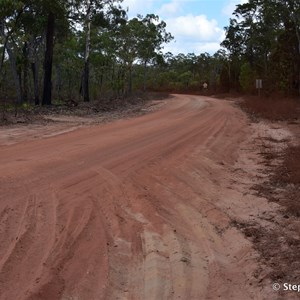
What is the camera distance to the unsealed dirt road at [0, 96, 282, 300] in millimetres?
4184

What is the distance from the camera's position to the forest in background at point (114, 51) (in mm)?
25703


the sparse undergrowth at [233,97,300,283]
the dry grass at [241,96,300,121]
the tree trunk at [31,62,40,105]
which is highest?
the tree trunk at [31,62,40,105]

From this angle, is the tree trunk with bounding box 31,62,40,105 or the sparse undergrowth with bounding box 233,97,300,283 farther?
the tree trunk with bounding box 31,62,40,105

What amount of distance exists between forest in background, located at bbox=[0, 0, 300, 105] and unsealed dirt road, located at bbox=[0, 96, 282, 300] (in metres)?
11.2

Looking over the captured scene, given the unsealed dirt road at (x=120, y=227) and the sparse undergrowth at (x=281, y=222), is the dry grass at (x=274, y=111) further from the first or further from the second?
the unsealed dirt road at (x=120, y=227)

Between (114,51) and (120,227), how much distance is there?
41168mm

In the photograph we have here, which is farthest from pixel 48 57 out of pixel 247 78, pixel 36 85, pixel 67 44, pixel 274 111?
pixel 247 78

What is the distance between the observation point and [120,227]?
5.56m

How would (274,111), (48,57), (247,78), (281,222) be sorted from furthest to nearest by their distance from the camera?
1. (247,78)
2. (48,57)
3. (274,111)
4. (281,222)

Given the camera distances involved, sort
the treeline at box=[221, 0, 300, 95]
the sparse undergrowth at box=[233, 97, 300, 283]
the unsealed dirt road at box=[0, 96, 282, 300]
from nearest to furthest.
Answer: the unsealed dirt road at box=[0, 96, 282, 300] < the sparse undergrowth at box=[233, 97, 300, 283] < the treeline at box=[221, 0, 300, 95]

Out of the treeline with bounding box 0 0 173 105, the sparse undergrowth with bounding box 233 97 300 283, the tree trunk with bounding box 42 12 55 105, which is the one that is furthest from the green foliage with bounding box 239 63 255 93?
the sparse undergrowth with bounding box 233 97 300 283

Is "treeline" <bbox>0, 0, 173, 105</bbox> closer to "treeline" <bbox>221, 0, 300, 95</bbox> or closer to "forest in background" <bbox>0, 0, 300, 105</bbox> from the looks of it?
"forest in background" <bbox>0, 0, 300, 105</bbox>

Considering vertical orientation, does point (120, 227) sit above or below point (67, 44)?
below

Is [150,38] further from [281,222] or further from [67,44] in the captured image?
[281,222]
